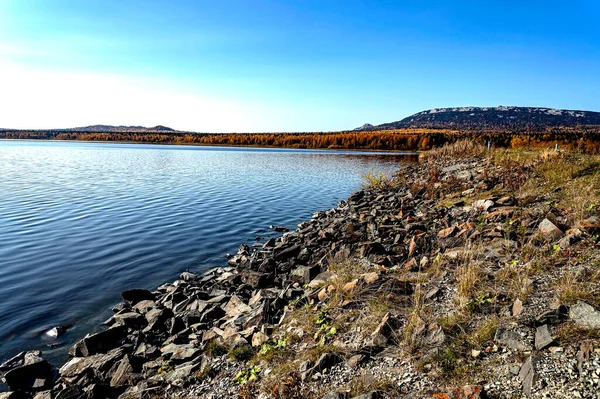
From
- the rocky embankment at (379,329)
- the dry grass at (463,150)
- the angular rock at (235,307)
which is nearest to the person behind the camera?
the rocky embankment at (379,329)

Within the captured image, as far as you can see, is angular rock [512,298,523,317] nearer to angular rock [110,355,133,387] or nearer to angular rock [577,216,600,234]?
angular rock [577,216,600,234]

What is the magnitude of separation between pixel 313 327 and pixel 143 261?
842 cm

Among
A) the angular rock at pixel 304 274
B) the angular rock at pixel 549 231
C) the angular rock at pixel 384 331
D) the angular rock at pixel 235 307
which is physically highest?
the angular rock at pixel 549 231

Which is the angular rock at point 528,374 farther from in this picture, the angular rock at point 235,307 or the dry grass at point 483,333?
the angular rock at point 235,307

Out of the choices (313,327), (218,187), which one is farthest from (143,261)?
(218,187)

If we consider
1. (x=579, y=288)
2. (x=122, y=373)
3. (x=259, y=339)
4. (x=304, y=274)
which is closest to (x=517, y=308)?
(x=579, y=288)

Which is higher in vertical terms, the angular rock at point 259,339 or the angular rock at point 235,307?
the angular rock at point 259,339

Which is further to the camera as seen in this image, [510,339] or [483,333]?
[483,333]

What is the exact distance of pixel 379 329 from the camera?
5.07 meters

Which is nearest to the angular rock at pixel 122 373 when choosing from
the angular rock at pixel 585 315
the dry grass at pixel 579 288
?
the angular rock at pixel 585 315

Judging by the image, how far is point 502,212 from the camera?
10.2m

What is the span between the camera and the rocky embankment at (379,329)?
13.6 feet

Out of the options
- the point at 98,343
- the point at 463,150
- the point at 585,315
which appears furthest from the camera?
the point at 463,150

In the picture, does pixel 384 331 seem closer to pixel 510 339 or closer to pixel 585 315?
pixel 510 339
